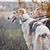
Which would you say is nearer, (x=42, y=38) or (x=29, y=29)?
(x=42, y=38)

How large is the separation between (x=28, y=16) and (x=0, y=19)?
12.3 inches

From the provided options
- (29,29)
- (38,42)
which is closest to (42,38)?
(38,42)

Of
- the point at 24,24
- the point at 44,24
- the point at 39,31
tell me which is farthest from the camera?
the point at 24,24

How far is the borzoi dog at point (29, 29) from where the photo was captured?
1.25 m

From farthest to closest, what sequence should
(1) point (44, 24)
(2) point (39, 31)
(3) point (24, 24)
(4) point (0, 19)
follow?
(4) point (0, 19)
(3) point (24, 24)
(1) point (44, 24)
(2) point (39, 31)

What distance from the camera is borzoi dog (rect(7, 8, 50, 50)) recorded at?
1248 mm

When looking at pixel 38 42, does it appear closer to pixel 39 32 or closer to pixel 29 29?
pixel 39 32

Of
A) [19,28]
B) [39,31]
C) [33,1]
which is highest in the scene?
[33,1]

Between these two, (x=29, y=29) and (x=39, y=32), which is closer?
(x=39, y=32)

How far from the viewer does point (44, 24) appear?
1.35 m

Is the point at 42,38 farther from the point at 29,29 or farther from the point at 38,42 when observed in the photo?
the point at 29,29

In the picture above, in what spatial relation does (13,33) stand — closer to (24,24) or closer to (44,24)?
(24,24)

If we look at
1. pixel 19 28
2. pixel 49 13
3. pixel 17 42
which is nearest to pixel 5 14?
pixel 19 28

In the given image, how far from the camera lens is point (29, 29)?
4.69ft
